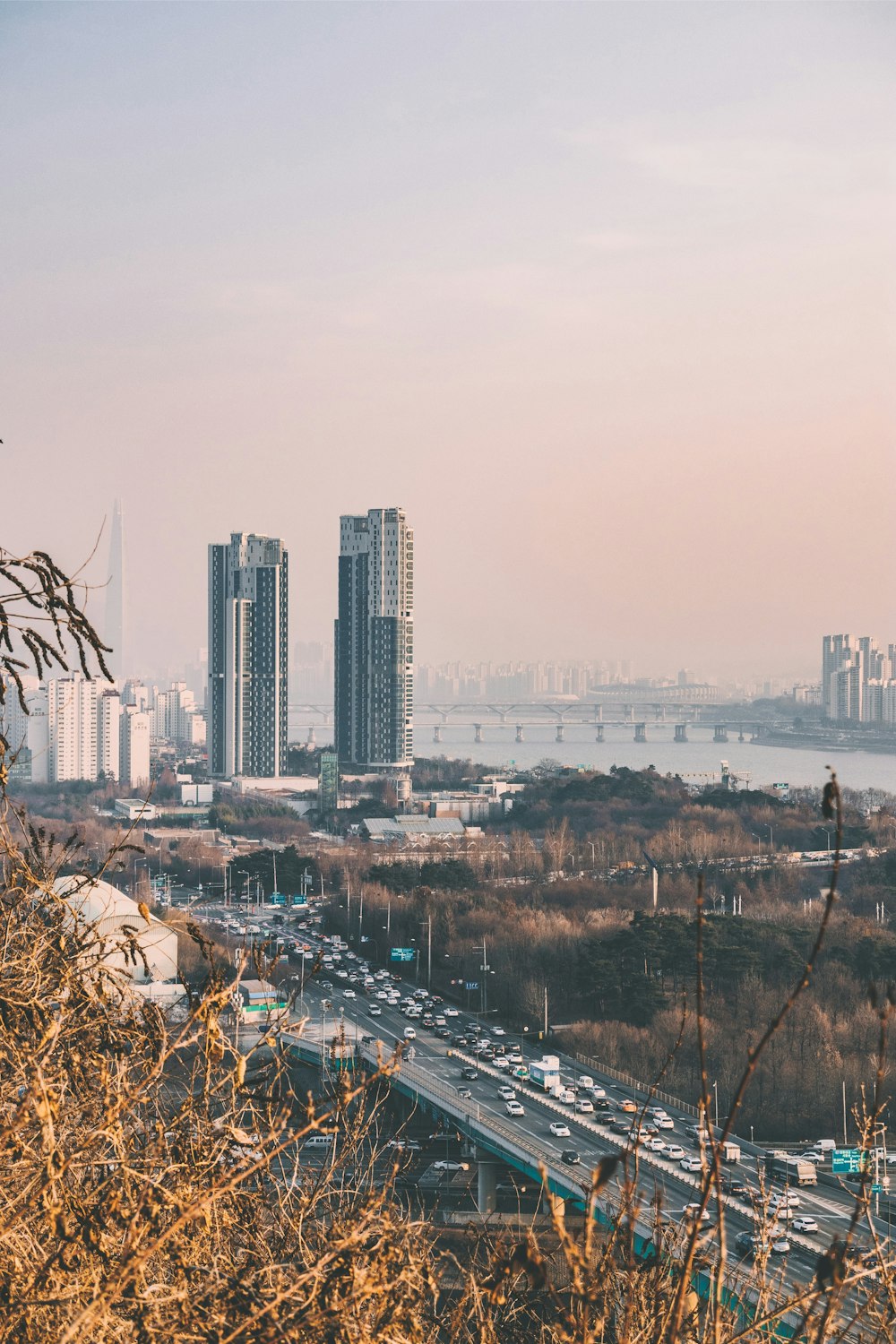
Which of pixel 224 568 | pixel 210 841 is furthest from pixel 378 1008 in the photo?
pixel 224 568

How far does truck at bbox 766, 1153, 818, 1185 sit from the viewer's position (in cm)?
448

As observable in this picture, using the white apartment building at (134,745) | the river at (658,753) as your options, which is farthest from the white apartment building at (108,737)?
the river at (658,753)

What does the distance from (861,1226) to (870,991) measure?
161 inches

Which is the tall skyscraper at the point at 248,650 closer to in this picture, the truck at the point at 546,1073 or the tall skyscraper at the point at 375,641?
the tall skyscraper at the point at 375,641

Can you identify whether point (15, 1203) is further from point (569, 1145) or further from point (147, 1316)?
point (569, 1145)

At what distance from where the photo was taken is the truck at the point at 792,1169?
14.7ft

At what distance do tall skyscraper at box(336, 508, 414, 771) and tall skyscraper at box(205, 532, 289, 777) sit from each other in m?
0.94

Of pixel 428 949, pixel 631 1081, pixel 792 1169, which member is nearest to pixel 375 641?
pixel 428 949

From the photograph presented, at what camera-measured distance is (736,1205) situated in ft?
13.6

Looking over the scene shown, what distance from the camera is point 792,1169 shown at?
4578mm

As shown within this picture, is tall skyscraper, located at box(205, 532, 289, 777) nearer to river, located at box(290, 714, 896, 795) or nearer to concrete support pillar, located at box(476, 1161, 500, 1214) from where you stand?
river, located at box(290, 714, 896, 795)

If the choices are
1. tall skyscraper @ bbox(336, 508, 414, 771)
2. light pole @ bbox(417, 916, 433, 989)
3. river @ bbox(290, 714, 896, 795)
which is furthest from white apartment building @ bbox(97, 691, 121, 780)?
light pole @ bbox(417, 916, 433, 989)

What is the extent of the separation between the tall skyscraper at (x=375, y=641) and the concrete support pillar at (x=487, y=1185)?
1449cm

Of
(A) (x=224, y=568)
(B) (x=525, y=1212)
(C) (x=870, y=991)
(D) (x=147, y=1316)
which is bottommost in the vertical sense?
(B) (x=525, y=1212)
